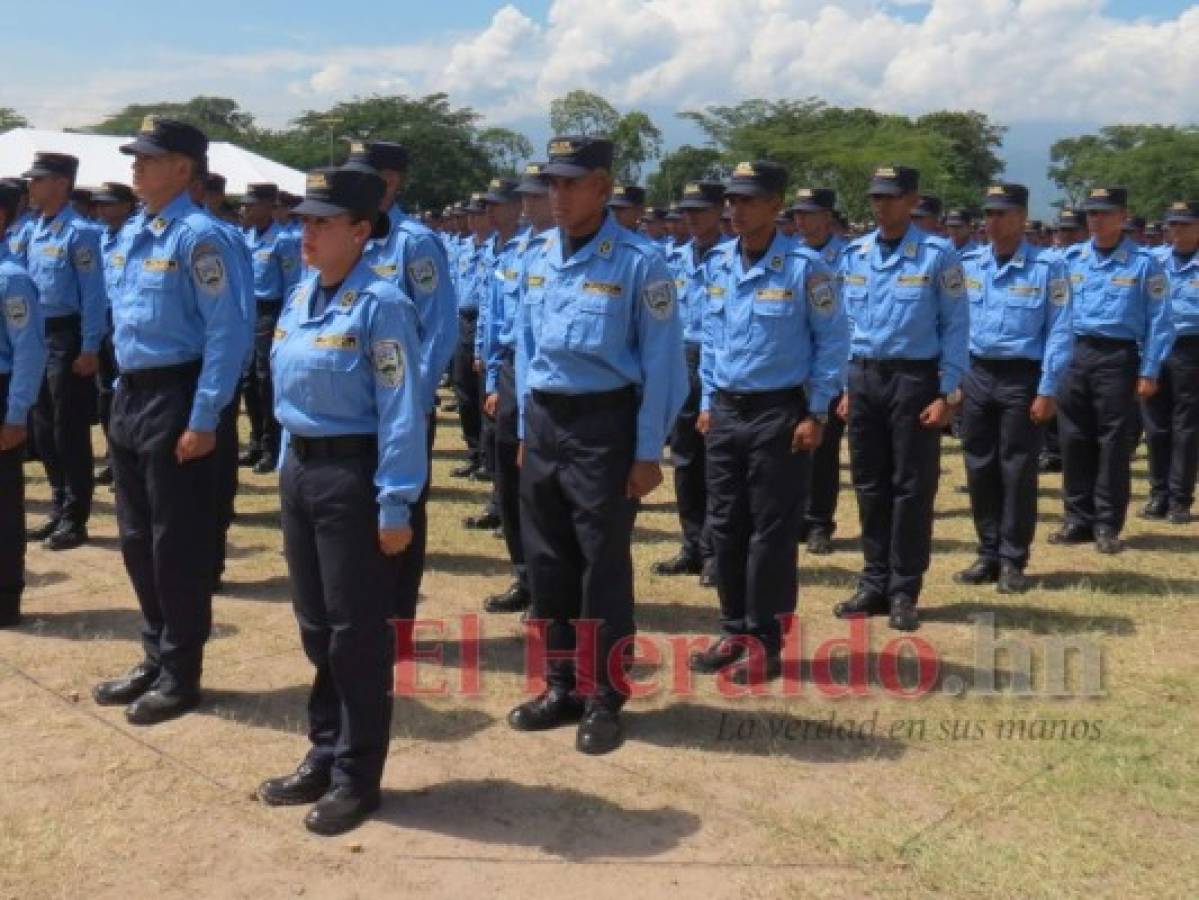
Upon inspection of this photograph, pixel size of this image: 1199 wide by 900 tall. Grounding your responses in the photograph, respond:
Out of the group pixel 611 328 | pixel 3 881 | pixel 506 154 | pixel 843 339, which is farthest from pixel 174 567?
pixel 506 154

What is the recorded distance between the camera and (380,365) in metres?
3.43

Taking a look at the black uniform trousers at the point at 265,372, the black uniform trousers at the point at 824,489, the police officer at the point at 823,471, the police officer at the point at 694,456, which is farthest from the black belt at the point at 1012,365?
the black uniform trousers at the point at 265,372

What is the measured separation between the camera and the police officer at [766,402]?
4.85m

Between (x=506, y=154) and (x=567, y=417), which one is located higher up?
(x=506, y=154)

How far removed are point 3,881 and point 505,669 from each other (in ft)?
7.47

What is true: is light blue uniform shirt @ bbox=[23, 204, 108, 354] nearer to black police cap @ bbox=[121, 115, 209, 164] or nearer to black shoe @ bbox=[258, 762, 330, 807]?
black police cap @ bbox=[121, 115, 209, 164]

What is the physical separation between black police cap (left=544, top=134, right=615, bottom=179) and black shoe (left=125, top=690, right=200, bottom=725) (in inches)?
98.8

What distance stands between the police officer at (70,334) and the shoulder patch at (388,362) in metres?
4.27

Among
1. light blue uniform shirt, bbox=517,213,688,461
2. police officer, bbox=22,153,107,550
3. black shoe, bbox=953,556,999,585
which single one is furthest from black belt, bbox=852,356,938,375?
police officer, bbox=22,153,107,550

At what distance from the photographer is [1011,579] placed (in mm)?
6418

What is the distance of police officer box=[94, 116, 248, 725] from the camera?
14.4 feet

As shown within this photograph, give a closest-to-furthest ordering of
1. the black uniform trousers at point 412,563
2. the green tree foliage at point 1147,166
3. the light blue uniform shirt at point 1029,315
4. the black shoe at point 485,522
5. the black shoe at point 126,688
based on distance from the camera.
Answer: the black uniform trousers at point 412,563 → the black shoe at point 126,688 → the light blue uniform shirt at point 1029,315 → the black shoe at point 485,522 → the green tree foliage at point 1147,166

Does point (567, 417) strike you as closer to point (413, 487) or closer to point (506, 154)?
point (413, 487)

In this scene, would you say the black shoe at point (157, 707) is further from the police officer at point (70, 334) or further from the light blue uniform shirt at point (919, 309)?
the light blue uniform shirt at point (919, 309)
